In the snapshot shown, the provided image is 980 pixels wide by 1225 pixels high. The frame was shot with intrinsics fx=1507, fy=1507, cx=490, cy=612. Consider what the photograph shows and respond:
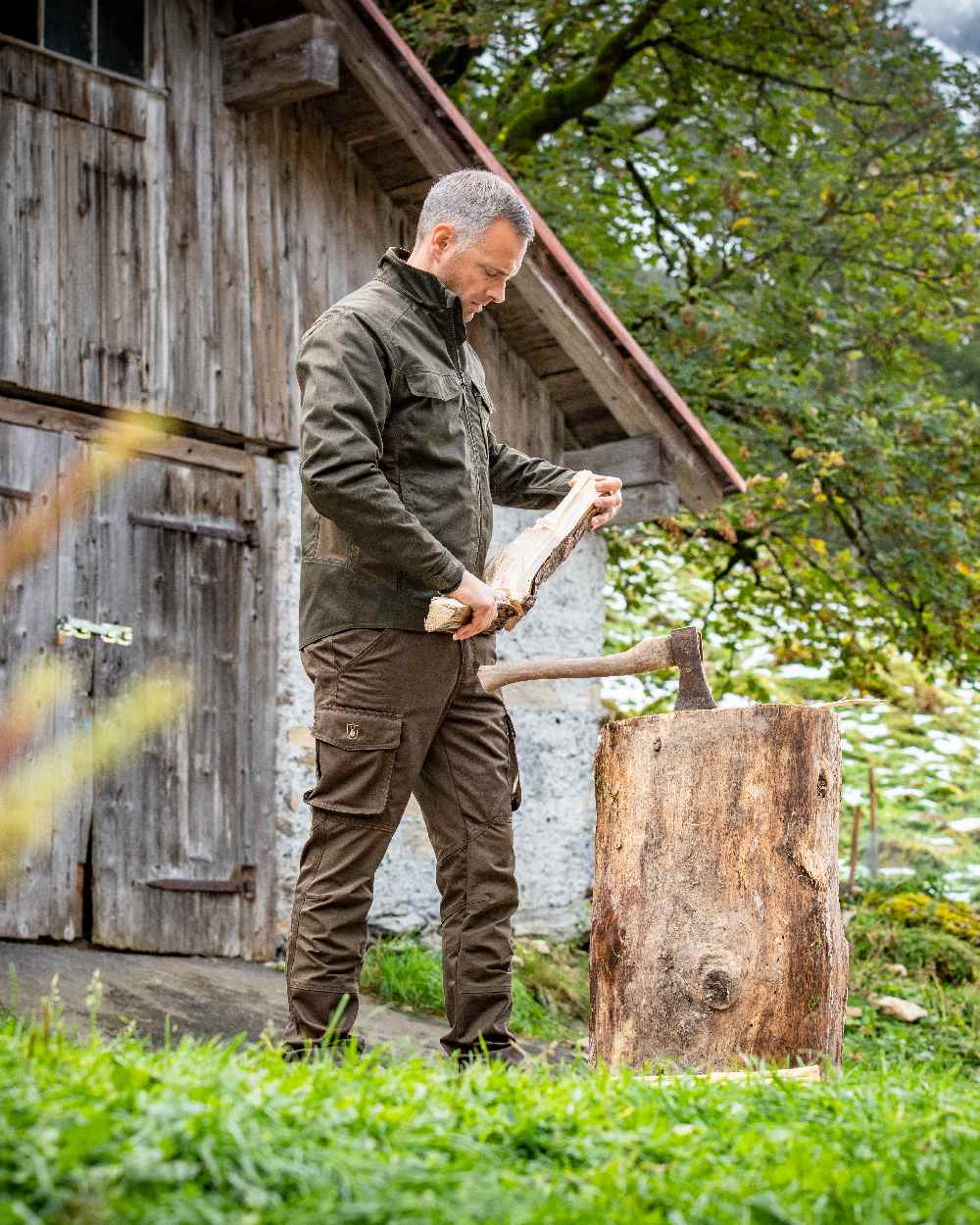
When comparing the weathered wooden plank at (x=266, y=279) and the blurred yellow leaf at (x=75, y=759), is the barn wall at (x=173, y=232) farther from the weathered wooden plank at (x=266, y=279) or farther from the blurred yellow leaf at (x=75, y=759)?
the blurred yellow leaf at (x=75, y=759)

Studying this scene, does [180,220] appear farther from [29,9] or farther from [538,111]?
[538,111]

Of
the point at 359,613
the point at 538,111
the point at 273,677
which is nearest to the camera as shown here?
the point at 359,613

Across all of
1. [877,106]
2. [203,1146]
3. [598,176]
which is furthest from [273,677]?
[877,106]

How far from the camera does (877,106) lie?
1075 cm

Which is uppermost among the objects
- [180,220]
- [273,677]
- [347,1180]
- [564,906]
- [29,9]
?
[29,9]

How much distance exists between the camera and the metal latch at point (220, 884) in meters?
6.14

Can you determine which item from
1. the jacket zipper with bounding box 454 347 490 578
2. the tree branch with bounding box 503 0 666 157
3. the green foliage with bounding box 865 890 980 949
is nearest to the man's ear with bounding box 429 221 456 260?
the jacket zipper with bounding box 454 347 490 578

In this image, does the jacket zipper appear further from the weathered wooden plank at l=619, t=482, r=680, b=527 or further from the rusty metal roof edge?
the weathered wooden plank at l=619, t=482, r=680, b=527

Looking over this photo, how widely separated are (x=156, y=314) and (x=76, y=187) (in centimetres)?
59

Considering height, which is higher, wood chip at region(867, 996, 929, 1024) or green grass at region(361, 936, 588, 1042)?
green grass at region(361, 936, 588, 1042)

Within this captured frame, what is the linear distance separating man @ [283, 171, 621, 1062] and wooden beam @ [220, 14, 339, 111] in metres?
2.95

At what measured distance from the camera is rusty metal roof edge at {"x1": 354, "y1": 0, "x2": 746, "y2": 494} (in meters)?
6.33

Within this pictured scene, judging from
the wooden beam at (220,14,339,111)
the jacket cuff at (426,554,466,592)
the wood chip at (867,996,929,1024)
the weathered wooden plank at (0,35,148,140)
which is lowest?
the wood chip at (867,996,929,1024)

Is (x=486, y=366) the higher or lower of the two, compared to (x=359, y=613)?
higher
